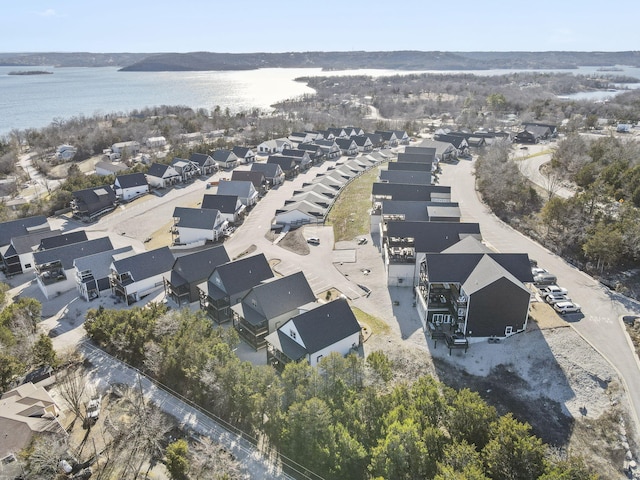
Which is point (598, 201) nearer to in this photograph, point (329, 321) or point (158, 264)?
point (329, 321)

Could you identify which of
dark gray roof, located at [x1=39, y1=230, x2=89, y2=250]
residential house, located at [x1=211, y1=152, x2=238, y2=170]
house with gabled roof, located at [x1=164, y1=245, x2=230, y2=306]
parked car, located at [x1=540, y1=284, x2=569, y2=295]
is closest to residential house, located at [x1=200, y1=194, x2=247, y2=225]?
dark gray roof, located at [x1=39, y1=230, x2=89, y2=250]

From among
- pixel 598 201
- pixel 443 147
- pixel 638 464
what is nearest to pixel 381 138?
pixel 443 147

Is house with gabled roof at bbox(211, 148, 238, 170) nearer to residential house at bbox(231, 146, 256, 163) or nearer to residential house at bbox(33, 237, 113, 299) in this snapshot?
residential house at bbox(231, 146, 256, 163)

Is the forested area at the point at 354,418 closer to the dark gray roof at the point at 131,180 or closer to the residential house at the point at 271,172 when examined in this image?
the dark gray roof at the point at 131,180

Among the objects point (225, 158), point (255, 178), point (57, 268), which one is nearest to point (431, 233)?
point (57, 268)

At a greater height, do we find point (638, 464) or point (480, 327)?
point (480, 327)

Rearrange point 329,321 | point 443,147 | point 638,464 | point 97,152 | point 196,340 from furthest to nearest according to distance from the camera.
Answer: point 97,152, point 443,147, point 329,321, point 196,340, point 638,464
